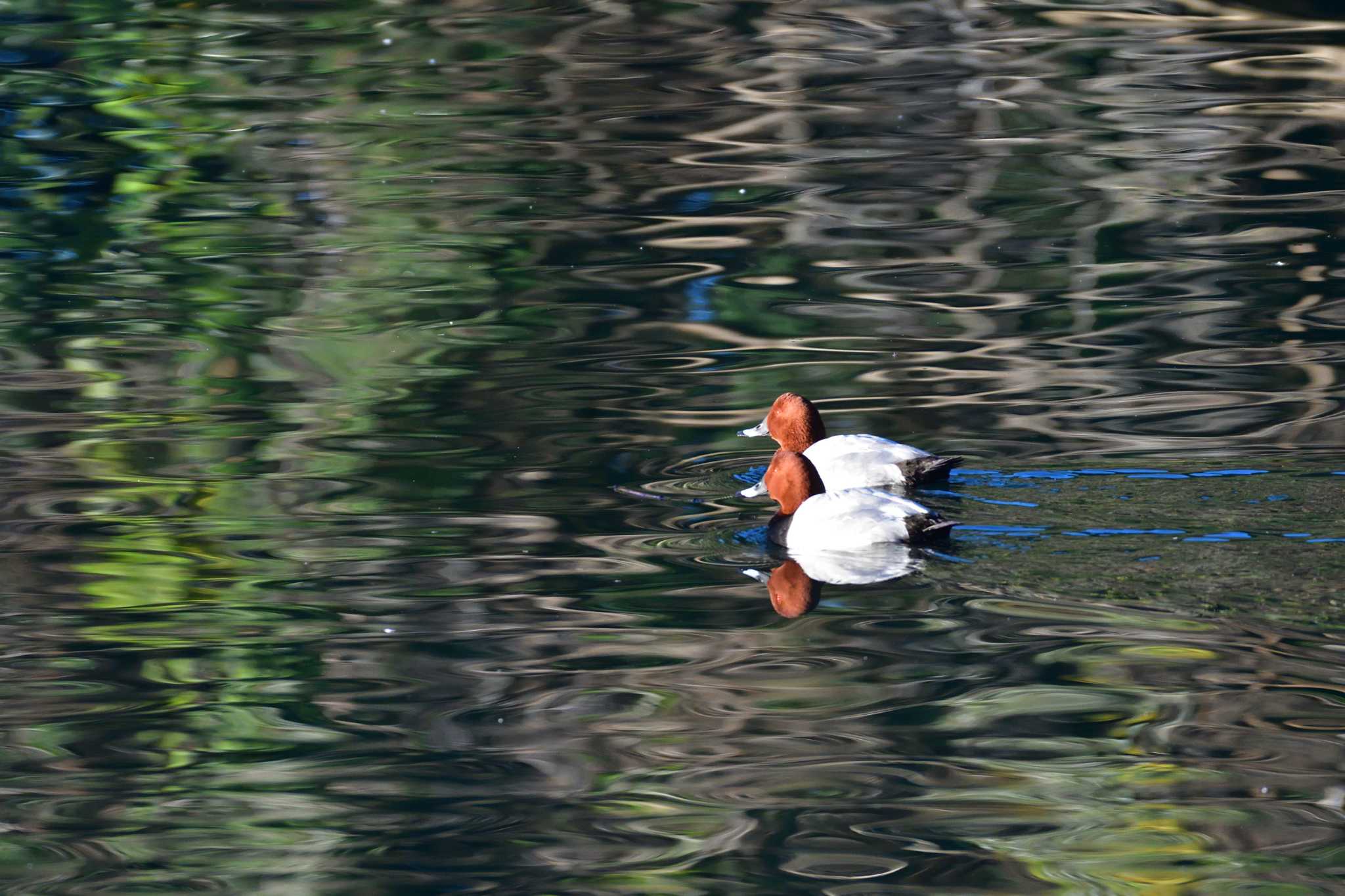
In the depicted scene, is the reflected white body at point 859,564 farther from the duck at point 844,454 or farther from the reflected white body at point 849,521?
the duck at point 844,454

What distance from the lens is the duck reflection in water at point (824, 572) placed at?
600 centimetres

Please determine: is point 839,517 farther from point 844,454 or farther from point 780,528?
point 844,454

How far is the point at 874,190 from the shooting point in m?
12.1

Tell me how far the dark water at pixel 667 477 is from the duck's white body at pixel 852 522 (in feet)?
0.54

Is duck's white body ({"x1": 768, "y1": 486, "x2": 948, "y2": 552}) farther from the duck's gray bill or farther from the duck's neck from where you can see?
the duck's gray bill

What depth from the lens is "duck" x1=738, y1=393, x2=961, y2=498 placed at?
6930mm

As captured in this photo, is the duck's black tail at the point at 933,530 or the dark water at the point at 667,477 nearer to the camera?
the dark water at the point at 667,477

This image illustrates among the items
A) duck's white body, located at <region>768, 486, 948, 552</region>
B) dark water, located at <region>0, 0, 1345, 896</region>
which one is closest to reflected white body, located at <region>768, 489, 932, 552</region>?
duck's white body, located at <region>768, 486, 948, 552</region>

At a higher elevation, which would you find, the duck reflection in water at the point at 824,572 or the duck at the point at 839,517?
the duck at the point at 839,517

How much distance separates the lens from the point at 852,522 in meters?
6.43

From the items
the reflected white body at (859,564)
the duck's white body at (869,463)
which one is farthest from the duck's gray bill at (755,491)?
the reflected white body at (859,564)

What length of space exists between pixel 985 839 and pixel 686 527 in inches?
99.1

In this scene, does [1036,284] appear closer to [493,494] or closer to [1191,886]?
[493,494]

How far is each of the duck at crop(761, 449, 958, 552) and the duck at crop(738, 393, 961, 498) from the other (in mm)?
209
